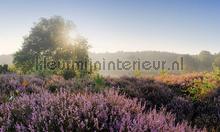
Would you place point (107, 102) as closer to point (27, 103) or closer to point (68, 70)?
point (27, 103)

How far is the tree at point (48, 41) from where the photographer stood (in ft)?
140

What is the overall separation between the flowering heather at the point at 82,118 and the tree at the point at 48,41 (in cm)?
3566

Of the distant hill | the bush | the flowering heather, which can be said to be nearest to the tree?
the bush

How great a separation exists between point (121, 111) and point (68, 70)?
17800 millimetres

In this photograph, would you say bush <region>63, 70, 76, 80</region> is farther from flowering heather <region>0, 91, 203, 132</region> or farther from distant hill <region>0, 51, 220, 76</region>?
distant hill <region>0, 51, 220, 76</region>

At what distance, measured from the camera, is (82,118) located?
3689mm

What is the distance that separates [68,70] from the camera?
21.5 m

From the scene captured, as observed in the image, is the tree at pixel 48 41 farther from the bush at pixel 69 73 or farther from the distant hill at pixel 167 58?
the distant hill at pixel 167 58

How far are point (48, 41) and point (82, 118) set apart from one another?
4530 centimetres

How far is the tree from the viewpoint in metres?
42.7

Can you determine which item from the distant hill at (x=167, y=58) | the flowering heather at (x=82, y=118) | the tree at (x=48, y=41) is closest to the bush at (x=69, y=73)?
the flowering heather at (x=82, y=118)

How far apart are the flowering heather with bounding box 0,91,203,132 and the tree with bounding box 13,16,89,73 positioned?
3566cm

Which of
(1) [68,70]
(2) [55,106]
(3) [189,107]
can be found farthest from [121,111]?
(1) [68,70]

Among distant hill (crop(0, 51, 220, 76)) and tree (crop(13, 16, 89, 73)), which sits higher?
tree (crop(13, 16, 89, 73))
